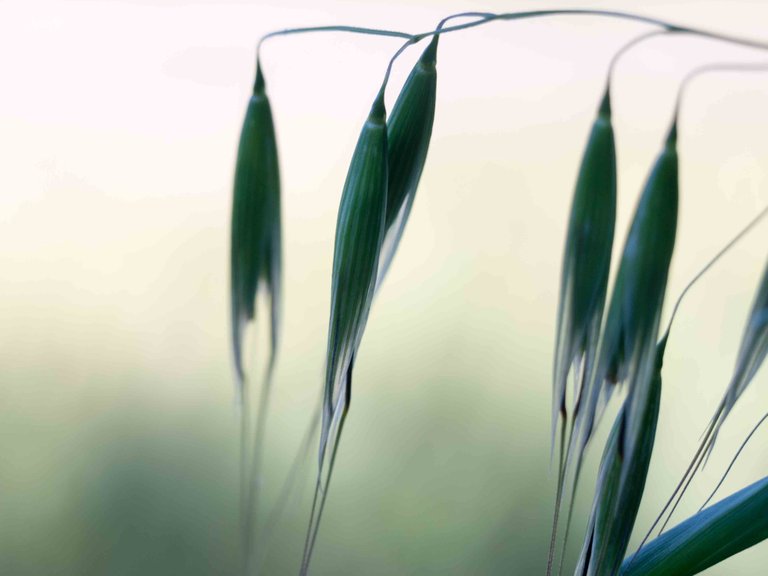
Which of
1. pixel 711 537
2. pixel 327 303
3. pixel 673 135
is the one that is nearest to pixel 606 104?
pixel 673 135

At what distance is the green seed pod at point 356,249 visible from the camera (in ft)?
0.90

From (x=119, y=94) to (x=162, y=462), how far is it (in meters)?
0.57

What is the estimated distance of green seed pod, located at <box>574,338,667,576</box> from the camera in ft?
0.94

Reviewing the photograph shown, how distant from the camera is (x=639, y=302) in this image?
0.26 meters

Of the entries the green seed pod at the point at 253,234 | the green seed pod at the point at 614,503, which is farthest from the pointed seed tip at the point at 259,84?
the green seed pod at the point at 614,503

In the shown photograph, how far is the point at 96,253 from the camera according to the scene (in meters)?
1.41

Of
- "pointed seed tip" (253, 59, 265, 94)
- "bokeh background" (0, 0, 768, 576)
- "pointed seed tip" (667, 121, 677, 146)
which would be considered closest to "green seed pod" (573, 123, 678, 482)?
"pointed seed tip" (667, 121, 677, 146)

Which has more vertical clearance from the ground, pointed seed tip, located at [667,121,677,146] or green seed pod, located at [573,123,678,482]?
pointed seed tip, located at [667,121,677,146]

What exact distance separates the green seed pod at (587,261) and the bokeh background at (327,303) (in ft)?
3.17

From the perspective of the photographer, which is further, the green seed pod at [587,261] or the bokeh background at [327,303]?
the bokeh background at [327,303]

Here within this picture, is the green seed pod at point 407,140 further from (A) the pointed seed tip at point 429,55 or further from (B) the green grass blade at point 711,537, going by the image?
(B) the green grass blade at point 711,537

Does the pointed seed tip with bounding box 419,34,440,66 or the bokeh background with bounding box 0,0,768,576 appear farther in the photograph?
the bokeh background with bounding box 0,0,768,576

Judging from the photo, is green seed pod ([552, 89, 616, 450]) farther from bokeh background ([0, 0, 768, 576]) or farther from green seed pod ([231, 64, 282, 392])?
bokeh background ([0, 0, 768, 576])

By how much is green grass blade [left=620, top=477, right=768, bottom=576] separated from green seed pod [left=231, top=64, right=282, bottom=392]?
12 centimetres
